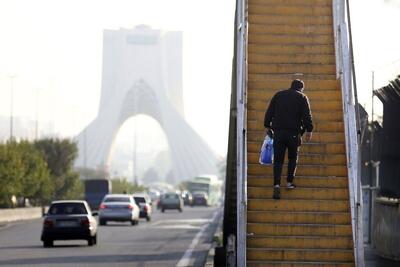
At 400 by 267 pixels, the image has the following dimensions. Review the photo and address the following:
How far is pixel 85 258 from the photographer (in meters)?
30.3

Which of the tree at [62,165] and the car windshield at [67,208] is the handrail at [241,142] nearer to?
the car windshield at [67,208]

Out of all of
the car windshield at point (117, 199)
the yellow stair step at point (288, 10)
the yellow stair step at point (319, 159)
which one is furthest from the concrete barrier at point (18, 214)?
the yellow stair step at point (319, 159)

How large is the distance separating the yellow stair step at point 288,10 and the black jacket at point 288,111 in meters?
4.12

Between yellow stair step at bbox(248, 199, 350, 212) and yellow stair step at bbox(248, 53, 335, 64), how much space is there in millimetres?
3363

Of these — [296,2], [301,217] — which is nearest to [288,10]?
[296,2]

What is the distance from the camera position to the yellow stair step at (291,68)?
20.8m

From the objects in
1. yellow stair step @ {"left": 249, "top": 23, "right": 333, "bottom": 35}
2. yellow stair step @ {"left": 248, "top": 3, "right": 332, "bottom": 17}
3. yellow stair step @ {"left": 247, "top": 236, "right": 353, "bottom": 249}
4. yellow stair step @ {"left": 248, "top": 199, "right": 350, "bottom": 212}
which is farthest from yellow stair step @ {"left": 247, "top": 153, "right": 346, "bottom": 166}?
yellow stair step @ {"left": 248, "top": 3, "right": 332, "bottom": 17}

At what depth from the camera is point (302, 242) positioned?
17.6m

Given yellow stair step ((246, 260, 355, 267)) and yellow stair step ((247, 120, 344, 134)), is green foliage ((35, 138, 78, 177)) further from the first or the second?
yellow stair step ((246, 260, 355, 267))

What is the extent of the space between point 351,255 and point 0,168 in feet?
209

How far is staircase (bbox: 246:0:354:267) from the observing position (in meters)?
17.5

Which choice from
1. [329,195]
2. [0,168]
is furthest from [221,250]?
[0,168]

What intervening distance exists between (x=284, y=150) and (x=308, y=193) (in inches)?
27.2

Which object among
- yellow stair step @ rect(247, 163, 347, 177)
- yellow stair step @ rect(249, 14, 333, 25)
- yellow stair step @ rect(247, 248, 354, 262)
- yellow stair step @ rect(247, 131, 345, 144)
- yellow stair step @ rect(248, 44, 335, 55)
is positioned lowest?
yellow stair step @ rect(247, 248, 354, 262)
